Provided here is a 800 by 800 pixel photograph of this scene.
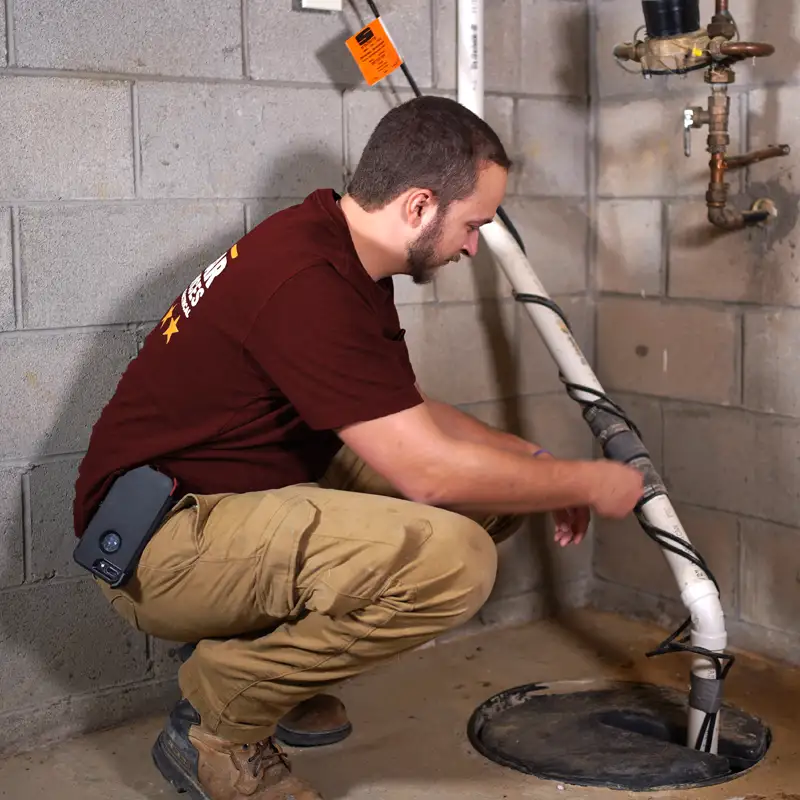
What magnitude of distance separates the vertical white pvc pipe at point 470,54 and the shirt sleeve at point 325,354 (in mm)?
903

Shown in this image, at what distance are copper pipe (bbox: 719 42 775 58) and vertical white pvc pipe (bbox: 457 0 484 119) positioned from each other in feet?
1.61

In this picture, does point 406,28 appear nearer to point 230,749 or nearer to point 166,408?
point 166,408

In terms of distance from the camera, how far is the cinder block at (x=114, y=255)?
1.89 meters

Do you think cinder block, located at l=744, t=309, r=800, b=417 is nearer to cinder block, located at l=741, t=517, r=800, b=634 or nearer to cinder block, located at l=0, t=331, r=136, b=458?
cinder block, located at l=741, t=517, r=800, b=634

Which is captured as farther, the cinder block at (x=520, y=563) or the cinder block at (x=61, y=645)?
the cinder block at (x=520, y=563)

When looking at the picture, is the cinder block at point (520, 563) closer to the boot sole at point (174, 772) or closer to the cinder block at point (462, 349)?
the cinder block at point (462, 349)

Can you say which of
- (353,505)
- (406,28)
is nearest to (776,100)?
(406,28)

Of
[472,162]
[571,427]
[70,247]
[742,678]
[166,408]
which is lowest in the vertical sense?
[742,678]

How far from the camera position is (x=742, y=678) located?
7.34 ft

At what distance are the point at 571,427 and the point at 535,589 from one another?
38cm

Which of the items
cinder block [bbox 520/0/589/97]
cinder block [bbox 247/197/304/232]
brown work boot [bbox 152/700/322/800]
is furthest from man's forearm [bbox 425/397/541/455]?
cinder block [bbox 520/0/589/97]

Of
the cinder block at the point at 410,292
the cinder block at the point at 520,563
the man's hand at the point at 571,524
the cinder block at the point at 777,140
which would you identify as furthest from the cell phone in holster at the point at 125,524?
the cinder block at the point at 777,140

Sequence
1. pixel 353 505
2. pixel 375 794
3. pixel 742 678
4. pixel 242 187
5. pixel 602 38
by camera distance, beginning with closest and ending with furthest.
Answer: pixel 353 505, pixel 375 794, pixel 242 187, pixel 742 678, pixel 602 38

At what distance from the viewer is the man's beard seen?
1663 mm
